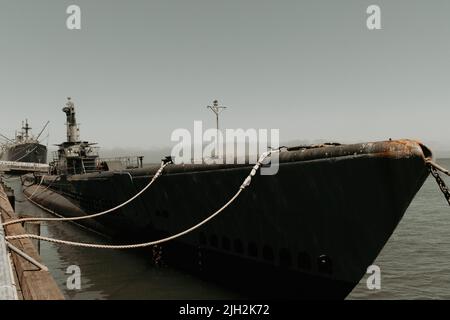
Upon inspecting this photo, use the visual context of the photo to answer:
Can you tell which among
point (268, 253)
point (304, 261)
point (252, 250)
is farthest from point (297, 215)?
point (252, 250)

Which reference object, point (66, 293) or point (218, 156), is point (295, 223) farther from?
point (66, 293)

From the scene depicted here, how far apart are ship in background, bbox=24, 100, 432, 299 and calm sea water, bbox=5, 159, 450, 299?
2.86 ft

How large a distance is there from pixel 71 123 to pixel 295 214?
3528 cm

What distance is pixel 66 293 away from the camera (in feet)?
45.5

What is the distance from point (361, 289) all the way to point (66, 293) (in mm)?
10803

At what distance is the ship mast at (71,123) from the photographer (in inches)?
1566

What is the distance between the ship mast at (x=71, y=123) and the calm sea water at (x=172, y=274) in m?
16.2

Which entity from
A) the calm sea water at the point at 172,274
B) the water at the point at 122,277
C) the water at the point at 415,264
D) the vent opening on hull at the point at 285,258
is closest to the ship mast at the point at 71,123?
the calm sea water at the point at 172,274

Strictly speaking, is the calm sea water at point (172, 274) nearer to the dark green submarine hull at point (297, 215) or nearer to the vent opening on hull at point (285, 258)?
the dark green submarine hull at point (297, 215)

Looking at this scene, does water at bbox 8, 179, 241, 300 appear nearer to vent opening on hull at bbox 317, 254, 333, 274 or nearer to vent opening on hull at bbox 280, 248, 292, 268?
vent opening on hull at bbox 280, 248, 292, 268

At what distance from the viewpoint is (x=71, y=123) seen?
40.3m

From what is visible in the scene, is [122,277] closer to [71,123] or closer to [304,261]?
[304,261]

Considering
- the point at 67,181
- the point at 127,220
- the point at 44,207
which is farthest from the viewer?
the point at 44,207
